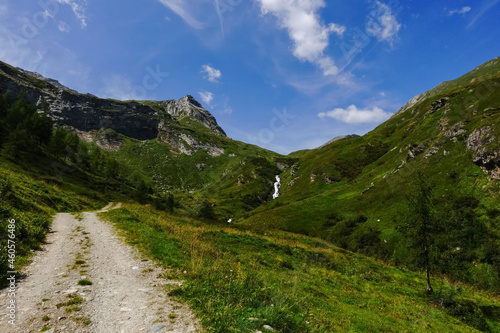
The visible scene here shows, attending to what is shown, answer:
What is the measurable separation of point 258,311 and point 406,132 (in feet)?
537

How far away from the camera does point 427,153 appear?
3511 inches

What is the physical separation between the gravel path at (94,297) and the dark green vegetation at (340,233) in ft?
3.42

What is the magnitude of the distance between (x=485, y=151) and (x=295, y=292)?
7724cm

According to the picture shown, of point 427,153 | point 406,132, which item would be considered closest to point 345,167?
point 406,132

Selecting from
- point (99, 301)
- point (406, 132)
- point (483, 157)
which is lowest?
point (99, 301)

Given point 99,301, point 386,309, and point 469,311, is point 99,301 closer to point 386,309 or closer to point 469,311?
point 386,309

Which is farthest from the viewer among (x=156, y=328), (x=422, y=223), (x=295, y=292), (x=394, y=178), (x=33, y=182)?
(x=394, y=178)

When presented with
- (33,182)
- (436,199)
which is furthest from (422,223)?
(33,182)

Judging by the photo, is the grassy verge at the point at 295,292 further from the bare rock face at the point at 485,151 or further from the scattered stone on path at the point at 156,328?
the bare rock face at the point at 485,151

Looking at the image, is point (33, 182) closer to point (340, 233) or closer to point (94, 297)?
point (94, 297)

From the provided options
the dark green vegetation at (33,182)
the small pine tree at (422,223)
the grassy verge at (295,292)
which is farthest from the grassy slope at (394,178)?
the dark green vegetation at (33,182)

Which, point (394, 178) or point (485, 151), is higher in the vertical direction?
point (485, 151)

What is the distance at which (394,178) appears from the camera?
3541 inches

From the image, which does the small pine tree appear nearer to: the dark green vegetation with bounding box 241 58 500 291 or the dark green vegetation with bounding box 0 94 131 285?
the dark green vegetation with bounding box 241 58 500 291
